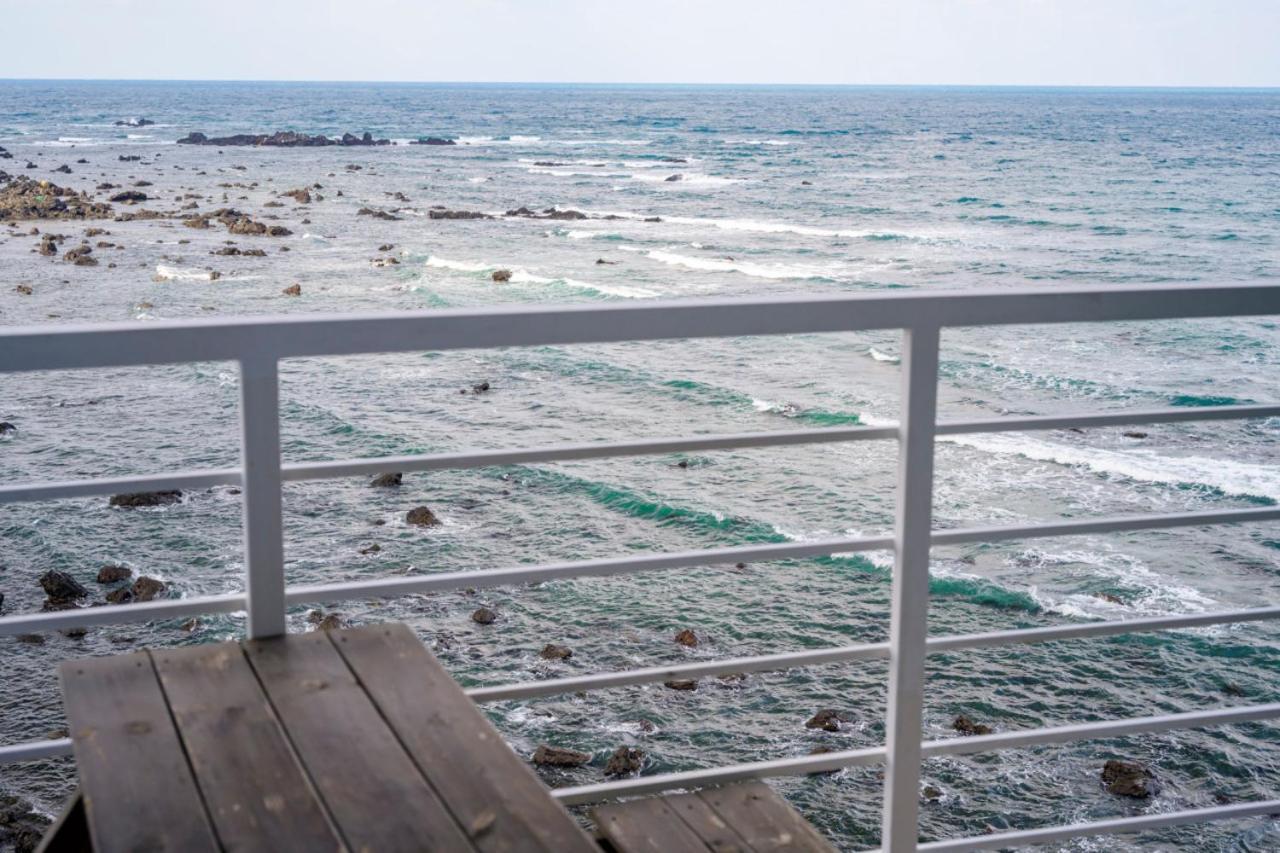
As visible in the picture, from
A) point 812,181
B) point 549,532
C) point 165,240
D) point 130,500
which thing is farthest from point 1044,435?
point 812,181

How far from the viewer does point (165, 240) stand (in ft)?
105

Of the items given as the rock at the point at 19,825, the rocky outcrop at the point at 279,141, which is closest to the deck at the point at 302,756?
the rock at the point at 19,825

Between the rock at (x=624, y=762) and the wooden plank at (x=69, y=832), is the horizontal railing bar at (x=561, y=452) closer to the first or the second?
the wooden plank at (x=69, y=832)

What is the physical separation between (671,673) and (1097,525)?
76cm

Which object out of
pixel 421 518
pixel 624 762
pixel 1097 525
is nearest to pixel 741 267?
pixel 421 518

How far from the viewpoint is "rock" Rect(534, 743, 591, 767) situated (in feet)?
33.9

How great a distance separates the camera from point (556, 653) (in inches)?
478

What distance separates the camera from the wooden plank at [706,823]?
75.8 inches

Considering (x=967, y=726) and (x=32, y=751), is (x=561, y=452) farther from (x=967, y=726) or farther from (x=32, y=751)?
(x=967, y=726)

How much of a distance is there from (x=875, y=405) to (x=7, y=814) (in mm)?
13475

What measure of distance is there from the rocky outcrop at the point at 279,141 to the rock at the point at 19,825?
63.6 metres

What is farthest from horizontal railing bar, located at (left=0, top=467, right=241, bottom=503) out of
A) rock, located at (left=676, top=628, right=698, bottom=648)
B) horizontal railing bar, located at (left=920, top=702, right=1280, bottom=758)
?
rock, located at (left=676, top=628, right=698, bottom=648)

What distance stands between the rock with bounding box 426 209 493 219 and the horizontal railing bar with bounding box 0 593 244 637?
38141 mm

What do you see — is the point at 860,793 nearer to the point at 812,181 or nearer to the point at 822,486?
the point at 822,486
